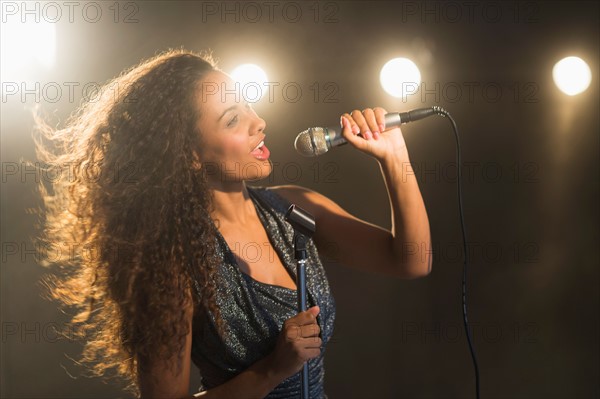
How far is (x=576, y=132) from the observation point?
2924 millimetres

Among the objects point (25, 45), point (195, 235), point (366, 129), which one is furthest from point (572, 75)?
point (25, 45)

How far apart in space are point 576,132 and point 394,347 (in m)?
1.25

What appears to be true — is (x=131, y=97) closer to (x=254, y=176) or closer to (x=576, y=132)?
(x=254, y=176)

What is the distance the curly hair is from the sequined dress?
4 cm


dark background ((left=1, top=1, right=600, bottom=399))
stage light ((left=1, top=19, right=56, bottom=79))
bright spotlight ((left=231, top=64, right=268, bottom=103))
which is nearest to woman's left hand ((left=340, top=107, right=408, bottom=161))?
bright spotlight ((left=231, top=64, right=268, bottom=103))

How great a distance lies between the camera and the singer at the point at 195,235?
1515 mm

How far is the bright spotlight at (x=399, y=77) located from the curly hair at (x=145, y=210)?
129 cm

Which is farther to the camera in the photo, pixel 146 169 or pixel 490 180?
pixel 490 180

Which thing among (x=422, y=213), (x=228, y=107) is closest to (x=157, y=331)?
(x=228, y=107)

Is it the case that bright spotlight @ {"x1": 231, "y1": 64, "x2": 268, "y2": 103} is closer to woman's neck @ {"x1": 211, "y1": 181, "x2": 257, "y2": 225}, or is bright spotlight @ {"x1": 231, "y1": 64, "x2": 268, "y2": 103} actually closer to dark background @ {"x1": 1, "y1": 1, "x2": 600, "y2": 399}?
dark background @ {"x1": 1, "y1": 1, "x2": 600, "y2": 399}

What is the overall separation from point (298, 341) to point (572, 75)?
6.84 feet

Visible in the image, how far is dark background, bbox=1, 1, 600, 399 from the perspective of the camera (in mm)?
2824

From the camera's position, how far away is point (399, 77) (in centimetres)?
282

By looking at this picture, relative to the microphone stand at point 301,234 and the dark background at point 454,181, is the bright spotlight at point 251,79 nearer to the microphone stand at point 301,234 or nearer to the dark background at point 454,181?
the dark background at point 454,181
